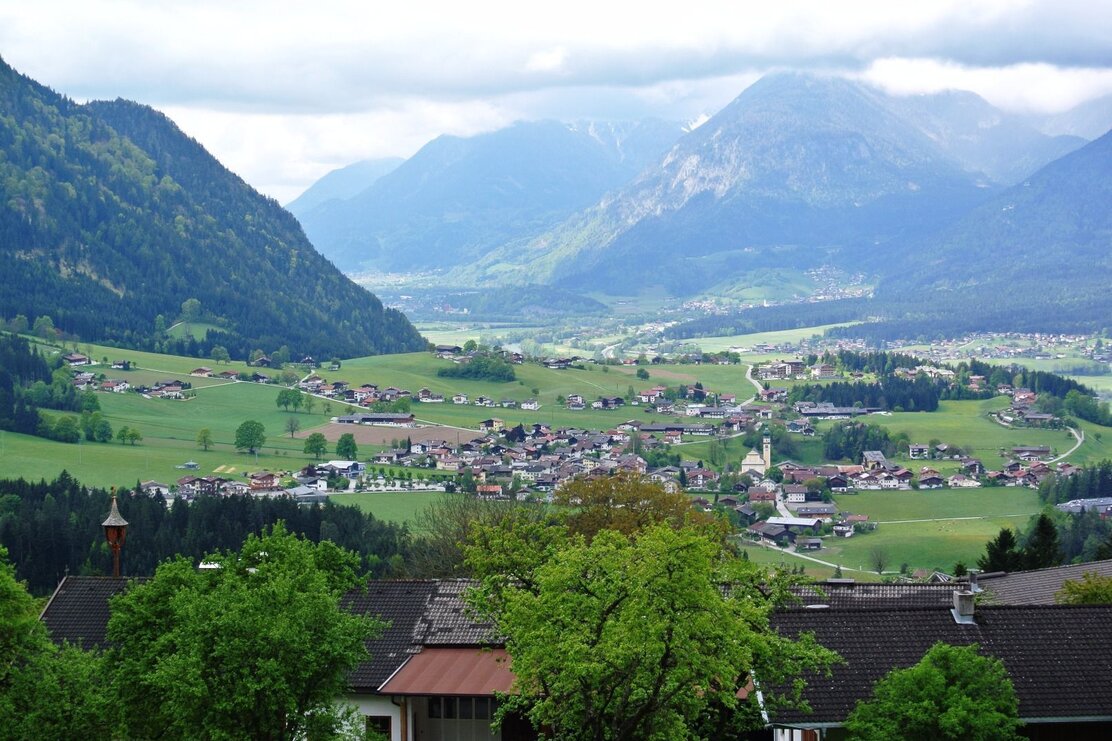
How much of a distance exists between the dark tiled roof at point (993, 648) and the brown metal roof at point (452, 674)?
25.7 feet

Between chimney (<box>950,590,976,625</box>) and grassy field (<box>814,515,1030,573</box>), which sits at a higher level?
chimney (<box>950,590,976,625</box>)

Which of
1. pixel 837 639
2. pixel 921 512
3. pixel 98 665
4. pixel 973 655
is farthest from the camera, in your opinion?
pixel 921 512

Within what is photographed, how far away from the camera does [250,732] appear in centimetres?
3372

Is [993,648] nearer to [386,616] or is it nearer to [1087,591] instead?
[1087,591]

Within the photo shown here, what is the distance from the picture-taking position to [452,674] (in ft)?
138

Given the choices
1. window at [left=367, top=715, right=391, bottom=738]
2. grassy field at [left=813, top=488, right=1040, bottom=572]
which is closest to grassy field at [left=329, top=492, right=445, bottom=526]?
grassy field at [left=813, top=488, right=1040, bottom=572]

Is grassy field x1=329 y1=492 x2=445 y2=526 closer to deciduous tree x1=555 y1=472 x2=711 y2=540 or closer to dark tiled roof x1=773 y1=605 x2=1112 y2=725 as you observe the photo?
deciduous tree x1=555 y1=472 x2=711 y2=540

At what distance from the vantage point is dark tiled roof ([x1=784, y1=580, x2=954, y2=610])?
5116 cm

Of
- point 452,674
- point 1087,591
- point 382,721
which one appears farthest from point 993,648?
point 1087,591

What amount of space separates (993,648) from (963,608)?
4.62 feet

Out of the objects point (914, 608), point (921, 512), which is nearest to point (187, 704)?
point (914, 608)

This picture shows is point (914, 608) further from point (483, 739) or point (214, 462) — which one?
point (214, 462)

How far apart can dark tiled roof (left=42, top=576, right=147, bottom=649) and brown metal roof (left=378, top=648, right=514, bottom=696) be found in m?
8.86

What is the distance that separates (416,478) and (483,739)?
147987mm
